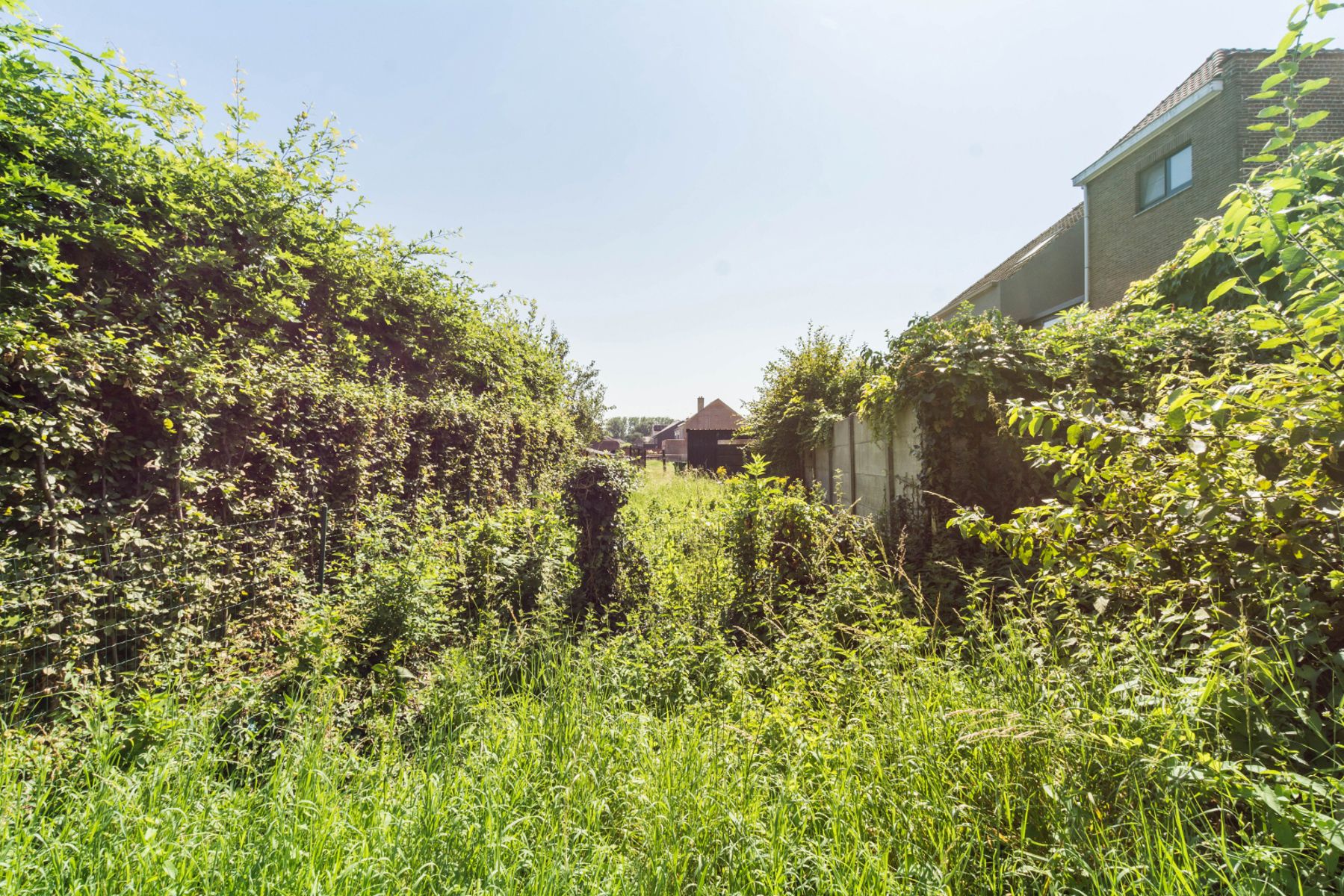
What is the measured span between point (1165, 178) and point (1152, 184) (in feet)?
1.60

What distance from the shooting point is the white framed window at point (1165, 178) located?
42.0ft

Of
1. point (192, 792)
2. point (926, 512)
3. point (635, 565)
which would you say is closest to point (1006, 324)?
point (926, 512)

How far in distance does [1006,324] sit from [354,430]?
6114mm

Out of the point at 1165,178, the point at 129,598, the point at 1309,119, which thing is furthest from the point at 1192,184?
the point at 129,598

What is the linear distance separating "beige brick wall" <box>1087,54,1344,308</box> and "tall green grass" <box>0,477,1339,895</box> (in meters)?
11.9

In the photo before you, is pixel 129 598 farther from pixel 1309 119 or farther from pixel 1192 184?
pixel 1192 184

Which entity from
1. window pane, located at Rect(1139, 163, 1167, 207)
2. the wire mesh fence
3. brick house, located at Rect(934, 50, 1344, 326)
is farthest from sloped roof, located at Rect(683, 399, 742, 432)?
the wire mesh fence

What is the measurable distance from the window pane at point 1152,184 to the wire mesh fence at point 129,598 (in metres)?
18.7

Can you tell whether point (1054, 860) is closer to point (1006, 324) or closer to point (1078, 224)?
point (1006, 324)

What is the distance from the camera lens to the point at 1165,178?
44.2 ft

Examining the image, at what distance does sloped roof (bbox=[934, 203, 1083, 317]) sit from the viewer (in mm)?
18562

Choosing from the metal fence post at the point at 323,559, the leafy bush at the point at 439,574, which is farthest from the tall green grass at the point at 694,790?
the metal fence post at the point at 323,559

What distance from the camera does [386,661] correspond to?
11.9ft

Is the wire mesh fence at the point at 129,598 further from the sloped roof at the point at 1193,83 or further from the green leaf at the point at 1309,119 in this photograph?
the sloped roof at the point at 1193,83
